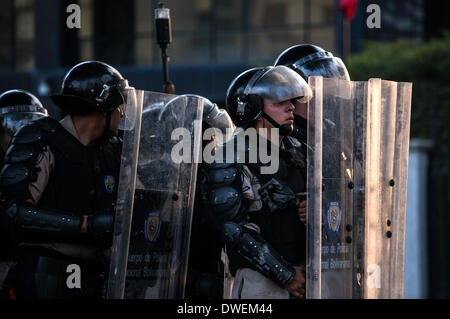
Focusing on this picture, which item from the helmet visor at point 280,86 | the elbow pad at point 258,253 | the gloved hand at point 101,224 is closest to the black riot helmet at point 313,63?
the helmet visor at point 280,86

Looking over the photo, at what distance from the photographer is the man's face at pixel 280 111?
4.90 metres

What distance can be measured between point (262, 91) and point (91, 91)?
1049 mm

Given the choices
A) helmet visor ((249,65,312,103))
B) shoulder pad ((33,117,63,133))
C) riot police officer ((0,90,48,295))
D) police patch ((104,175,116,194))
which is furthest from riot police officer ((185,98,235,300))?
riot police officer ((0,90,48,295))

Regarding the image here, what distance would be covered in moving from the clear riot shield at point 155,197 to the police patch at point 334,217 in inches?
29.3

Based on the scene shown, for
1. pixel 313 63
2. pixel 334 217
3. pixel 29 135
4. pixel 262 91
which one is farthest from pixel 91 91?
pixel 334 217

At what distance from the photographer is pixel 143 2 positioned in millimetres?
23094

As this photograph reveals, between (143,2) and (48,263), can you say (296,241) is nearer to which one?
(48,263)

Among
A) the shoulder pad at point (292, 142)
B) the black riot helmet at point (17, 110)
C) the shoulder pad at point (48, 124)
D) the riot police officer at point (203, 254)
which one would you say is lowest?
the riot police officer at point (203, 254)

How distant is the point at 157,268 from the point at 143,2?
19033 mm

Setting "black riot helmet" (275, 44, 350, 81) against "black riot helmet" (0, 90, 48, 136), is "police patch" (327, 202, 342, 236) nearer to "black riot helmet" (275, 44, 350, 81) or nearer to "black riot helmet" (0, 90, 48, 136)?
"black riot helmet" (275, 44, 350, 81)

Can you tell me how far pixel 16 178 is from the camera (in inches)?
194

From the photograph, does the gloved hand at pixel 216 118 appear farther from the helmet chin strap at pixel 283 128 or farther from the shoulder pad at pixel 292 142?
the helmet chin strap at pixel 283 128

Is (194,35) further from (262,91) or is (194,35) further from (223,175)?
(223,175)
